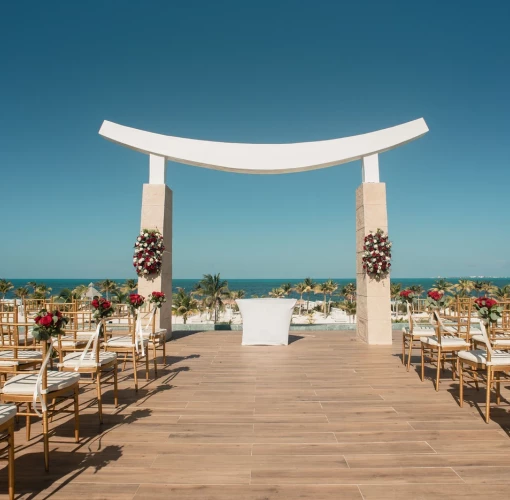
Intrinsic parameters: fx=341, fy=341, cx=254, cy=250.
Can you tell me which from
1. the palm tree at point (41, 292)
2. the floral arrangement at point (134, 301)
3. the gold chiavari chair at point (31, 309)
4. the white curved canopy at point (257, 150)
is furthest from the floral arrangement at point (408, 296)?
the palm tree at point (41, 292)

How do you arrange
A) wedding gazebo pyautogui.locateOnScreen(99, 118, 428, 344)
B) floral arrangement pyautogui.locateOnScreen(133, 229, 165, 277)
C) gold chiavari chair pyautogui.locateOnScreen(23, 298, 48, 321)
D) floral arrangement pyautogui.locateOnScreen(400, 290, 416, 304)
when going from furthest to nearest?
floral arrangement pyautogui.locateOnScreen(133, 229, 165, 277)
wedding gazebo pyautogui.locateOnScreen(99, 118, 428, 344)
floral arrangement pyautogui.locateOnScreen(400, 290, 416, 304)
gold chiavari chair pyautogui.locateOnScreen(23, 298, 48, 321)

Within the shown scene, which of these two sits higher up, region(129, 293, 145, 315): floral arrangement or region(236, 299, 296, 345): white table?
region(129, 293, 145, 315): floral arrangement

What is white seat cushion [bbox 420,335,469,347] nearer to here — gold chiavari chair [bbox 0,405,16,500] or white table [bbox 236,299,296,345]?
white table [bbox 236,299,296,345]

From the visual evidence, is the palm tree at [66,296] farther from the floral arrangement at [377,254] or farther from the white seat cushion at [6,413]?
the floral arrangement at [377,254]

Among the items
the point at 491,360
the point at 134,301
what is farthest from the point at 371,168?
the point at 134,301

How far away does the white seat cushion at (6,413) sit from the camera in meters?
2.05

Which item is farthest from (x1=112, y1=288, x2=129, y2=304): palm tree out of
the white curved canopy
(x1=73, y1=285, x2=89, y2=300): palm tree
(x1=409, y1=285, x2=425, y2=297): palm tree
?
(x1=409, y1=285, x2=425, y2=297): palm tree

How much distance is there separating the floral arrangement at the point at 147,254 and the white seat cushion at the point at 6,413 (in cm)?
548

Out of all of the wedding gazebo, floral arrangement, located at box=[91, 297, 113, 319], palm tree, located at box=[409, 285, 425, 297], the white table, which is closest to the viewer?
floral arrangement, located at box=[91, 297, 113, 319]

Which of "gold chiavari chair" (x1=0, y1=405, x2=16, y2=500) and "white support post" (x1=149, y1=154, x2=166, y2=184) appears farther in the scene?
"white support post" (x1=149, y1=154, x2=166, y2=184)

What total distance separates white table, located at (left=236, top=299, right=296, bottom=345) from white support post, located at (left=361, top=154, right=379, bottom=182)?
3349 millimetres

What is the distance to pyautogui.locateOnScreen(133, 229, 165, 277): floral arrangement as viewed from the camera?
762cm

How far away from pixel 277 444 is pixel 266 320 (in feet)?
14.6

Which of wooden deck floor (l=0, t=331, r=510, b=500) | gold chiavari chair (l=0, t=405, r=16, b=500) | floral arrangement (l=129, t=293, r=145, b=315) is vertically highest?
floral arrangement (l=129, t=293, r=145, b=315)
